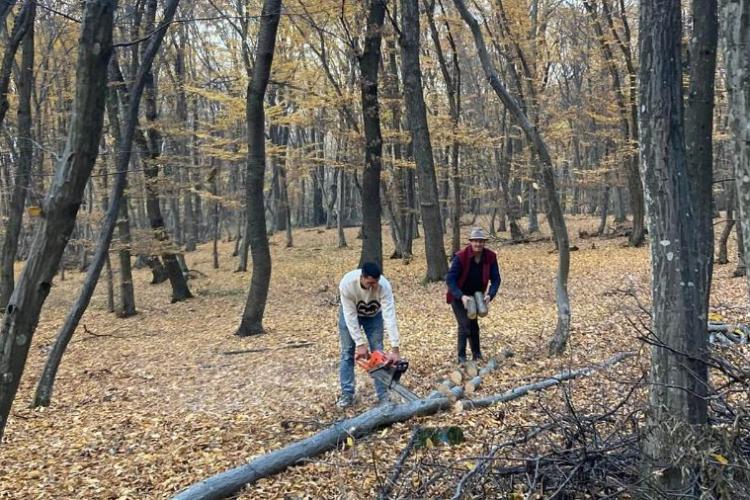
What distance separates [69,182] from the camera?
346cm

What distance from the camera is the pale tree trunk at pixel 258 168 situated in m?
10.5

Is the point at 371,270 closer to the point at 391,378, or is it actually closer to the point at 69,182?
the point at 391,378

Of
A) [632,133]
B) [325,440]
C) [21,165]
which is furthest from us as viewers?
[632,133]

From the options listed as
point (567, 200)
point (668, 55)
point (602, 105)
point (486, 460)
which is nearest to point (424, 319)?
point (486, 460)

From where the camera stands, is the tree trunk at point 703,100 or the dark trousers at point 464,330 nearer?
the tree trunk at point 703,100

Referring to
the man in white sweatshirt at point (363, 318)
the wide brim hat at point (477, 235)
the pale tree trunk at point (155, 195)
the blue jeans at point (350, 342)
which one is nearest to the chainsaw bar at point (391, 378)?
the man in white sweatshirt at point (363, 318)

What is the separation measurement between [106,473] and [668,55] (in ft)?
18.8

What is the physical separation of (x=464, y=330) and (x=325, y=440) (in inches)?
118

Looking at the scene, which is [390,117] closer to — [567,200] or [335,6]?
[335,6]

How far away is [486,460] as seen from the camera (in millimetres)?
3672

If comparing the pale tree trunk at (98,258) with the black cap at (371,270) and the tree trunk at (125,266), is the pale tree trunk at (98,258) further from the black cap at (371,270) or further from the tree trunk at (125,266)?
the tree trunk at (125,266)

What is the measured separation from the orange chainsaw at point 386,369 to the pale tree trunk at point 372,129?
634cm

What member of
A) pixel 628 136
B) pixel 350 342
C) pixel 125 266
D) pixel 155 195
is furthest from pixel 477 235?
pixel 628 136

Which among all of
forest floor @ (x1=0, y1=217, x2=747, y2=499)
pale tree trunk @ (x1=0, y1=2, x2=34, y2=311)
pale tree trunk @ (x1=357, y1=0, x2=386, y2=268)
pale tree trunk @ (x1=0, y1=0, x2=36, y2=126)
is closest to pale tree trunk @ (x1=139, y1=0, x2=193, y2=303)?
forest floor @ (x1=0, y1=217, x2=747, y2=499)
